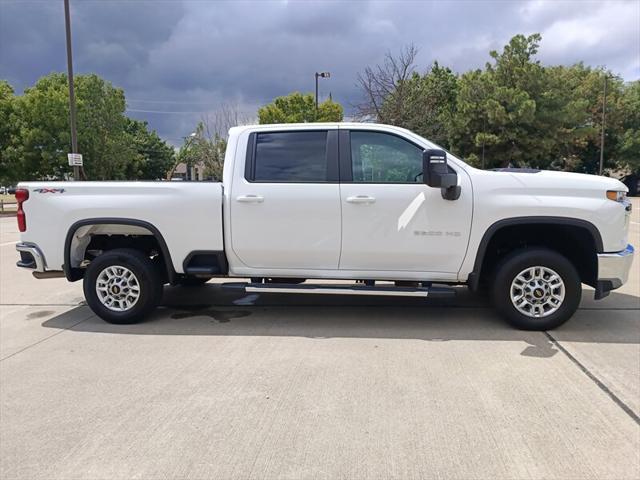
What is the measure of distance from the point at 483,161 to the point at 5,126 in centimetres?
2998

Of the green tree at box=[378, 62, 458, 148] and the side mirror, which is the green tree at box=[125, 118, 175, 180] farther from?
the side mirror

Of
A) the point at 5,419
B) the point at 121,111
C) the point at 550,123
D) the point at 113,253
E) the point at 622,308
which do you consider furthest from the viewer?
the point at 550,123

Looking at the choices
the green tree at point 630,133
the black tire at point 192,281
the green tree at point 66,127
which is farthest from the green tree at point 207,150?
the green tree at point 630,133

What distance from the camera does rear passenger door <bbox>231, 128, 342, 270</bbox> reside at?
5.14 meters

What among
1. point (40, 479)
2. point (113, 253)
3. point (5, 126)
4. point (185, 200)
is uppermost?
point (5, 126)

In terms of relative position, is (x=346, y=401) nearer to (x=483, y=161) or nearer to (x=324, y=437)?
(x=324, y=437)

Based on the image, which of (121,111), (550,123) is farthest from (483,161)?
(121,111)

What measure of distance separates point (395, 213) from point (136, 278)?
9.23ft

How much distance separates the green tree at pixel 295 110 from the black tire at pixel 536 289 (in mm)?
36424

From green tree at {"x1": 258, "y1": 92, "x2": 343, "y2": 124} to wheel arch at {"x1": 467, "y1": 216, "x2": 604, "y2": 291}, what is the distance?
36.4 metres

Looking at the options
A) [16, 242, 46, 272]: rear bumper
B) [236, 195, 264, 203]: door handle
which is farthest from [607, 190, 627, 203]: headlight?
Answer: [16, 242, 46, 272]: rear bumper

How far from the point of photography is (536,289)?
16.6 feet

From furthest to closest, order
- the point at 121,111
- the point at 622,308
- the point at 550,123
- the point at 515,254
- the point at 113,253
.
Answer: the point at 550,123
the point at 121,111
the point at 622,308
the point at 113,253
the point at 515,254

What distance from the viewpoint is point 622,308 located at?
240 inches
